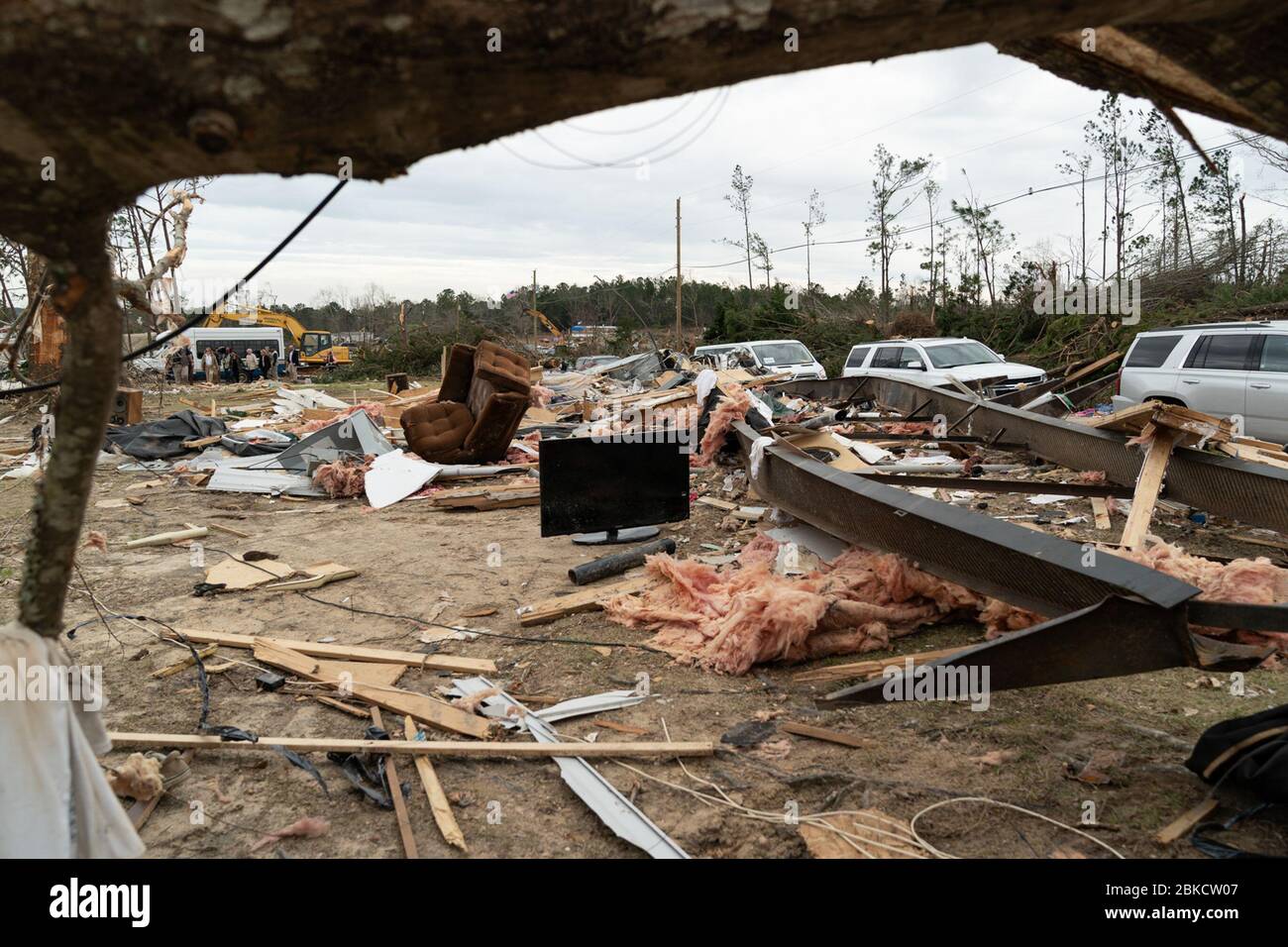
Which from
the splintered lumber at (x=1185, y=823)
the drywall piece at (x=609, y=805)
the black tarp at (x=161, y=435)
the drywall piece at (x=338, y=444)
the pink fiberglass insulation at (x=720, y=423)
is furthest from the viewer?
the black tarp at (x=161, y=435)

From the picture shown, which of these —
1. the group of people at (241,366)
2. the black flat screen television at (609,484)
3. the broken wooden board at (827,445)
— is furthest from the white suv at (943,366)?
the group of people at (241,366)

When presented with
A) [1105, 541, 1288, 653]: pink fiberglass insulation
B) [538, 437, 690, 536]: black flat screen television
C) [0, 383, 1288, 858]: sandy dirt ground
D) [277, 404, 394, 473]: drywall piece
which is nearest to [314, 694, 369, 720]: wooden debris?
[0, 383, 1288, 858]: sandy dirt ground

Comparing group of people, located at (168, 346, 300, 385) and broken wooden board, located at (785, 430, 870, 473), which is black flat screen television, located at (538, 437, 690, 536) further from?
group of people, located at (168, 346, 300, 385)

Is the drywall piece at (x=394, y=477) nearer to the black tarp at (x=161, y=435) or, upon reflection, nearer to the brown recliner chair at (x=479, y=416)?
the brown recliner chair at (x=479, y=416)

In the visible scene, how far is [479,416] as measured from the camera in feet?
39.0

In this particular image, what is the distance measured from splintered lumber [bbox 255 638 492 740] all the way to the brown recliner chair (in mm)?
7040

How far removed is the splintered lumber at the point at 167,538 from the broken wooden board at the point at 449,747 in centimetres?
502

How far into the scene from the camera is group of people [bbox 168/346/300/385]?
36.6m

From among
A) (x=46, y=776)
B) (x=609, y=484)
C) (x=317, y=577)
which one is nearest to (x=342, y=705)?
(x=46, y=776)

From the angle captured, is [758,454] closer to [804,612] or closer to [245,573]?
[804,612]

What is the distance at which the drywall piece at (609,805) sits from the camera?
115 inches

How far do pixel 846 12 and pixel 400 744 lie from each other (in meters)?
3.27
